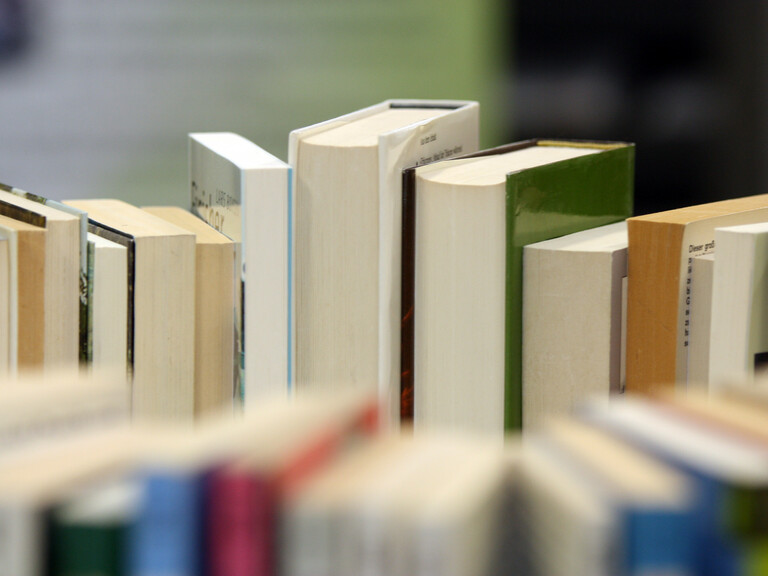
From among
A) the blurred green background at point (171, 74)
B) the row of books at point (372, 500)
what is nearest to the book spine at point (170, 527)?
the row of books at point (372, 500)

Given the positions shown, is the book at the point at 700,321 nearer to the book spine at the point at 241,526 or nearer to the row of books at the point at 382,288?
the row of books at the point at 382,288

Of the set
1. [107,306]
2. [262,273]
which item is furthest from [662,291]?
[107,306]

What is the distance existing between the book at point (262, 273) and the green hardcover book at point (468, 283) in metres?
0.09

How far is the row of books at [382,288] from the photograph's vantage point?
2.36ft

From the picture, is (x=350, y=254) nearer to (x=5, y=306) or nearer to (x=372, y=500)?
(x=5, y=306)

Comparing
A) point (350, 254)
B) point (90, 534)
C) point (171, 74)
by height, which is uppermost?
point (171, 74)

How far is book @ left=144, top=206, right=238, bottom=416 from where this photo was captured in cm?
77

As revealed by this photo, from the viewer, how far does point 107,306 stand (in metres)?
0.72

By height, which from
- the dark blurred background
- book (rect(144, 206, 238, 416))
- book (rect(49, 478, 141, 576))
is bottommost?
book (rect(49, 478, 141, 576))

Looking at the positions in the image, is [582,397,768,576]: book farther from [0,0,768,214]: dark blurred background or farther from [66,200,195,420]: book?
[0,0,768,214]: dark blurred background

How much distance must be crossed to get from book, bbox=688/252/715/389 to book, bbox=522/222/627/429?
51 mm

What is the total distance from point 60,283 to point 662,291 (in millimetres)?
418

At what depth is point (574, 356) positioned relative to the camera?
0.75 meters

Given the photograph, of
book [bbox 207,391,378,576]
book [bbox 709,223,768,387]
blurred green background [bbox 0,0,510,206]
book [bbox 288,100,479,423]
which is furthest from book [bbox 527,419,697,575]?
blurred green background [bbox 0,0,510,206]
